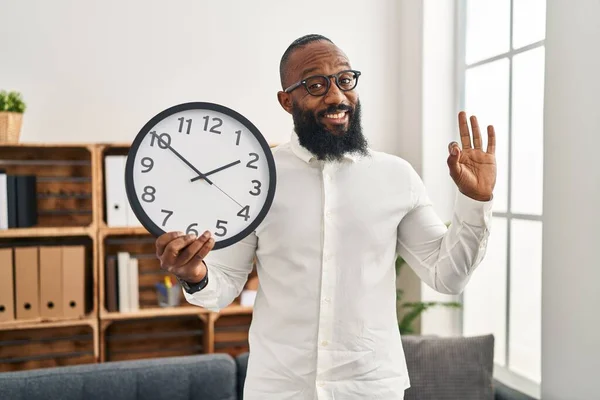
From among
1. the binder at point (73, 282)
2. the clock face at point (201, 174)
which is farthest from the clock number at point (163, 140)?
the binder at point (73, 282)

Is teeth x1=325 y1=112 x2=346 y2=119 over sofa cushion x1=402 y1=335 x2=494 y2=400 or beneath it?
over

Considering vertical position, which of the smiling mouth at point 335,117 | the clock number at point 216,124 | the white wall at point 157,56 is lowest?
the clock number at point 216,124

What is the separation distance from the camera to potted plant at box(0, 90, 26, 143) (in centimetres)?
261

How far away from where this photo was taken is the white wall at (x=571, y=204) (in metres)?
1.94

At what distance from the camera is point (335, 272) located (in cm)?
140

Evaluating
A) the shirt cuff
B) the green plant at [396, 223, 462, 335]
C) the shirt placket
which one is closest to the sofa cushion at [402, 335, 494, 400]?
the green plant at [396, 223, 462, 335]

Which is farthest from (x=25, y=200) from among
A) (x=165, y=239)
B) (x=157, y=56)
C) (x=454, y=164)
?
(x=454, y=164)

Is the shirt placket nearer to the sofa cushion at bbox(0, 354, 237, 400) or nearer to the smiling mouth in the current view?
the smiling mouth

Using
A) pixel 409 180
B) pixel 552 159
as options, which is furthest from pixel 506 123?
pixel 409 180

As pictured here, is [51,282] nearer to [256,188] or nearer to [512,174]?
[256,188]

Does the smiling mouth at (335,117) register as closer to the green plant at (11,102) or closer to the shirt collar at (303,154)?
the shirt collar at (303,154)

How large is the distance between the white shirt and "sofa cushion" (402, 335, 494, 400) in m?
0.92

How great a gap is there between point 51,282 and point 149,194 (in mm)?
1705

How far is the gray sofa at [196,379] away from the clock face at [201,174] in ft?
4.39
